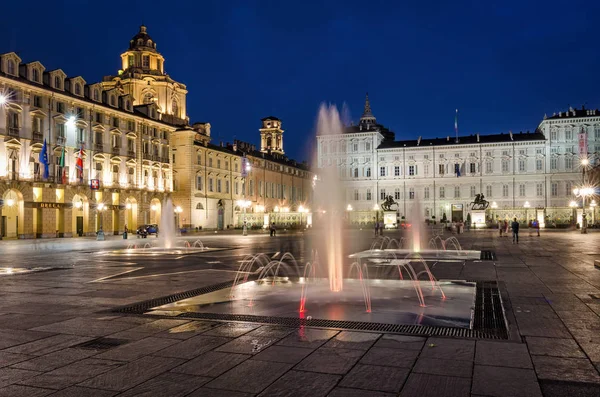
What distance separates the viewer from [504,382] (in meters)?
5.41

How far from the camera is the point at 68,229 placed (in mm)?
53094

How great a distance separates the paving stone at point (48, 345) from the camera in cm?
684

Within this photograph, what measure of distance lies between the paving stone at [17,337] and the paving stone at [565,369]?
21.6ft

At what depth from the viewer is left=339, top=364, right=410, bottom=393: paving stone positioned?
5320mm

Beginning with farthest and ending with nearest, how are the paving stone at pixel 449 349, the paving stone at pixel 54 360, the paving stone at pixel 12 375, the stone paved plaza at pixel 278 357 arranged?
the paving stone at pixel 449 349
the paving stone at pixel 54 360
the paving stone at pixel 12 375
the stone paved plaza at pixel 278 357

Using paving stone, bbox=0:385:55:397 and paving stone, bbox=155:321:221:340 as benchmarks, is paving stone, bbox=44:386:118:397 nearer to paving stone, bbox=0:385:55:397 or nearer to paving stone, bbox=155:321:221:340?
paving stone, bbox=0:385:55:397

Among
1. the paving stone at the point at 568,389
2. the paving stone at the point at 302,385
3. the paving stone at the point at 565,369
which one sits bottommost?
the paving stone at the point at 565,369

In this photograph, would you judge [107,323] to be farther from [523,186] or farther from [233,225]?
[523,186]

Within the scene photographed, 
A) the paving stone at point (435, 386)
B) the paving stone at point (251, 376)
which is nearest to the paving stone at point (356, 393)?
the paving stone at point (435, 386)

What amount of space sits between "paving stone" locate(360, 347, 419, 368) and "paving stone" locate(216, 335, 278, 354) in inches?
54.4

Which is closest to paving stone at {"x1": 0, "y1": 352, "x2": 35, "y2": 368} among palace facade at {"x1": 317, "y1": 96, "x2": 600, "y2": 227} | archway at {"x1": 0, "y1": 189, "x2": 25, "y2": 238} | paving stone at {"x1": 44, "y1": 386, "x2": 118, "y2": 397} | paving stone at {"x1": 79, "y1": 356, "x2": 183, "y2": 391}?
paving stone at {"x1": 79, "y1": 356, "x2": 183, "y2": 391}

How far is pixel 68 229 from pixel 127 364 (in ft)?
169

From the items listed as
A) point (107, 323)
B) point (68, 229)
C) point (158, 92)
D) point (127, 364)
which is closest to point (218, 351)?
point (127, 364)

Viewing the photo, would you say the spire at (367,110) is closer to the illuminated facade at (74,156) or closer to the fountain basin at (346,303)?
the illuminated facade at (74,156)
